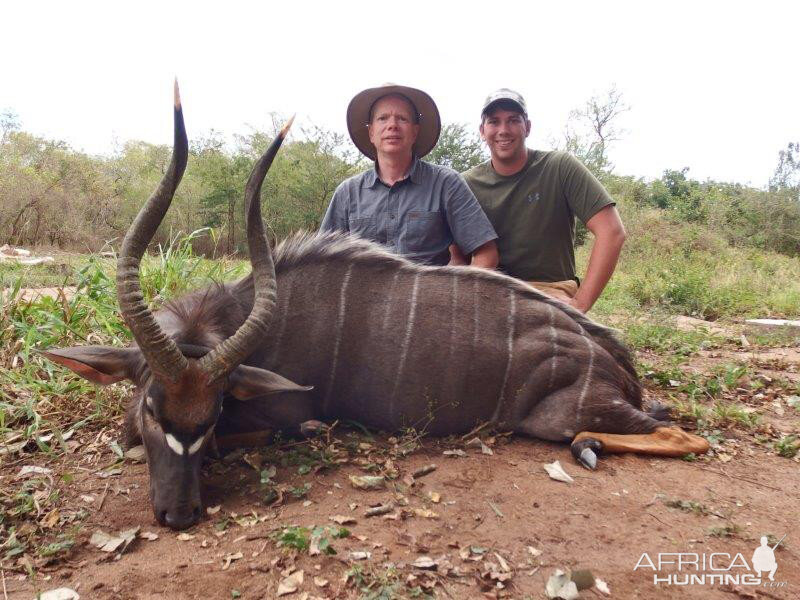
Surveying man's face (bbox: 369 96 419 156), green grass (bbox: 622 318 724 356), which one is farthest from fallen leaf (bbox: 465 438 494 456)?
green grass (bbox: 622 318 724 356)

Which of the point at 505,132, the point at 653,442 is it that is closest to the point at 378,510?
the point at 653,442

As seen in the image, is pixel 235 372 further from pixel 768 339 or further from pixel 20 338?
pixel 768 339

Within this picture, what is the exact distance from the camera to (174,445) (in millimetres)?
2428

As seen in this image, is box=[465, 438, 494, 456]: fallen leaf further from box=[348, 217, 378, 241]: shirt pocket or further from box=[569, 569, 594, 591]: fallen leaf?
box=[348, 217, 378, 241]: shirt pocket

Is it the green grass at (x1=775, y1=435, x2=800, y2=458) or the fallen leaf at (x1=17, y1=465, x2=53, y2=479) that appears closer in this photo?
the fallen leaf at (x1=17, y1=465, x2=53, y2=479)

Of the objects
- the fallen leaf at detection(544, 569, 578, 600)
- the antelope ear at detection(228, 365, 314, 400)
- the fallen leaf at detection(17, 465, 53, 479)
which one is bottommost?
the fallen leaf at detection(17, 465, 53, 479)

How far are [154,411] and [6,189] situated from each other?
1703 cm

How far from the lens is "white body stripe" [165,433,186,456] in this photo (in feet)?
7.96

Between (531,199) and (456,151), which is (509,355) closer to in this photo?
(531,199)

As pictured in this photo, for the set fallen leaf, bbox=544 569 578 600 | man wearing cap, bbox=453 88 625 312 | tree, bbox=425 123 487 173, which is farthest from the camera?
tree, bbox=425 123 487 173

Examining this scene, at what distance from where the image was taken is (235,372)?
2670 millimetres

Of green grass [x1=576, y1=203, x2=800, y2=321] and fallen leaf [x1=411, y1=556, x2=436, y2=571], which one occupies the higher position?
green grass [x1=576, y1=203, x2=800, y2=321]

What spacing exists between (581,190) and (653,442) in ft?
6.92

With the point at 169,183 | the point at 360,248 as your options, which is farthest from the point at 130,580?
the point at 360,248
